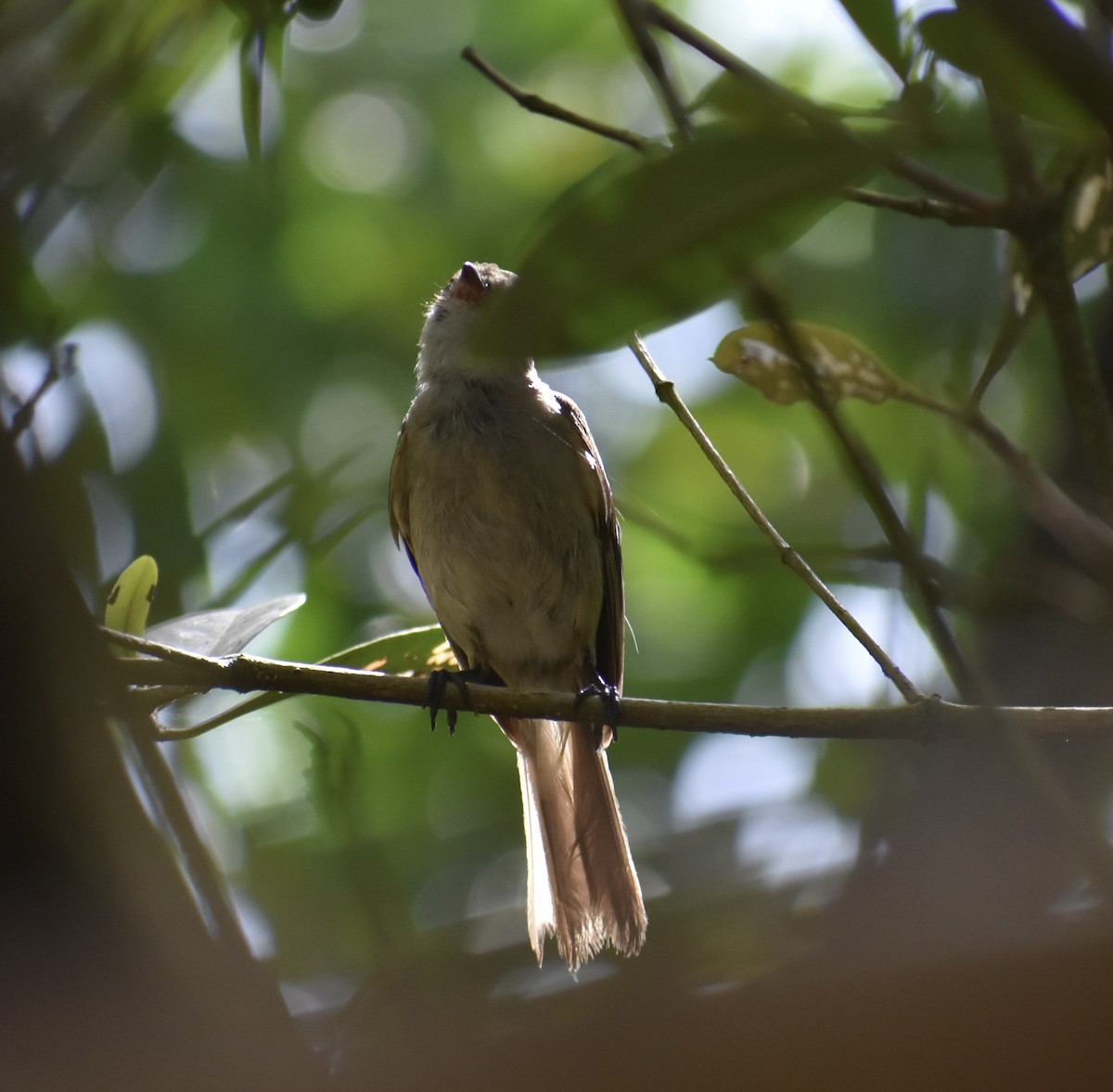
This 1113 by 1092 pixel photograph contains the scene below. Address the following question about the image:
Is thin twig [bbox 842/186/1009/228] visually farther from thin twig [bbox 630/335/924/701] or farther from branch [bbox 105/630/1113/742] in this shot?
branch [bbox 105/630/1113/742]

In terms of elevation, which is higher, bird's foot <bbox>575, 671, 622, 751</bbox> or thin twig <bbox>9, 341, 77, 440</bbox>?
thin twig <bbox>9, 341, 77, 440</bbox>

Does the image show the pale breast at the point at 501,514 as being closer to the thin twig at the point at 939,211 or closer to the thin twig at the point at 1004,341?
the thin twig at the point at 1004,341

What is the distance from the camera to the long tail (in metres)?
3.24

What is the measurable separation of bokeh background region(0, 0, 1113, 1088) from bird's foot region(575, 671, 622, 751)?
346mm

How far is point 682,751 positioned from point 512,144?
2.40m

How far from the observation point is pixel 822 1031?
81 cm

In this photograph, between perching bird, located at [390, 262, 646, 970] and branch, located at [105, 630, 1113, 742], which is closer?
branch, located at [105, 630, 1113, 742]

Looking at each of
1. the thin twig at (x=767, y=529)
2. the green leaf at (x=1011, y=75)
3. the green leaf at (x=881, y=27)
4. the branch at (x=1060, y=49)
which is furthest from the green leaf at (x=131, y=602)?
the branch at (x=1060, y=49)

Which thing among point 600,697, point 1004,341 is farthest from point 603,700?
point 1004,341

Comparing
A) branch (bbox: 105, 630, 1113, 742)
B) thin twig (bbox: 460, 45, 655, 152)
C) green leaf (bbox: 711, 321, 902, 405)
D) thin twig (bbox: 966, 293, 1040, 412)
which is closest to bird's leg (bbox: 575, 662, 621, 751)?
branch (bbox: 105, 630, 1113, 742)

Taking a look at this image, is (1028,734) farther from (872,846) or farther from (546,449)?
(546,449)

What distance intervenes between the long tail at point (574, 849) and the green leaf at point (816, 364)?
55.6 inches

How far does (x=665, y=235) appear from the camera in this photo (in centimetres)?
109

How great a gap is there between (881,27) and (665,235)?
496 mm
